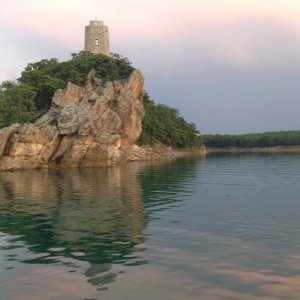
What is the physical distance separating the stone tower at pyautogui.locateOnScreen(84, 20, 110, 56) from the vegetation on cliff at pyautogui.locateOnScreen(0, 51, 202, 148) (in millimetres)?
4772

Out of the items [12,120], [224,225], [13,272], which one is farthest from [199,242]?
[12,120]

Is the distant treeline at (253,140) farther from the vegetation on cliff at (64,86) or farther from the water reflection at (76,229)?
the water reflection at (76,229)

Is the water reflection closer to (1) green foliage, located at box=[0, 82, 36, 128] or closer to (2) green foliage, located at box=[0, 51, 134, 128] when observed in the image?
(1) green foliage, located at box=[0, 82, 36, 128]

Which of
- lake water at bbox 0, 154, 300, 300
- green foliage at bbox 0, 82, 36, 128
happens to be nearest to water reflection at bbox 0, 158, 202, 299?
lake water at bbox 0, 154, 300, 300

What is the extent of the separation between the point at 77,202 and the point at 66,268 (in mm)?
13909

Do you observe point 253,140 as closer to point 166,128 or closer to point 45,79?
point 166,128

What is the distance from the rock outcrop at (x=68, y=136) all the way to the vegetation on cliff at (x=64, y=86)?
578 cm

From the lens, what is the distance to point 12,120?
64.1 m

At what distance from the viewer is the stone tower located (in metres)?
93.2

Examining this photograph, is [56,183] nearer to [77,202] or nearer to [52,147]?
[77,202]

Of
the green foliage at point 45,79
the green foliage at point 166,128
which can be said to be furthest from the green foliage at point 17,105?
the green foliage at point 166,128

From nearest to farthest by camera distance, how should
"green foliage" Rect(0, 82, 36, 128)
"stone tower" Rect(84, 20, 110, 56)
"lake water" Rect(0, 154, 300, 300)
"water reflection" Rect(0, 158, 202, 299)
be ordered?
"lake water" Rect(0, 154, 300, 300)
"water reflection" Rect(0, 158, 202, 299)
"green foliage" Rect(0, 82, 36, 128)
"stone tower" Rect(84, 20, 110, 56)

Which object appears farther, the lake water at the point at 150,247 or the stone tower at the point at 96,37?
the stone tower at the point at 96,37

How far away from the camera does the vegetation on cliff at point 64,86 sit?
6719cm
